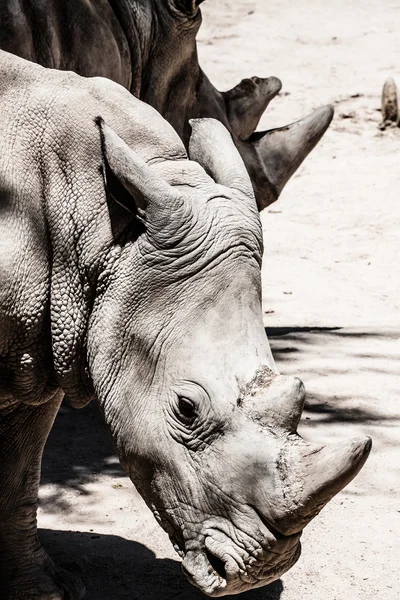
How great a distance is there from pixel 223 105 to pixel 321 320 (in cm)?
262

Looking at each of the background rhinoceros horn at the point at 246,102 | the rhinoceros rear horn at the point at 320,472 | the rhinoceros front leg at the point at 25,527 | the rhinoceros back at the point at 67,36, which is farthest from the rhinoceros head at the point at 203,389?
the background rhinoceros horn at the point at 246,102

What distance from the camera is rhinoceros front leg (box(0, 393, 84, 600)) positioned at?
4434 millimetres

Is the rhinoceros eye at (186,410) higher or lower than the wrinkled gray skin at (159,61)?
lower

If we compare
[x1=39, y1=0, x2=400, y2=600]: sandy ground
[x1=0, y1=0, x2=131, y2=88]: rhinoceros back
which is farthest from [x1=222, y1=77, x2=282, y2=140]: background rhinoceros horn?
[x1=39, y1=0, x2=400, y2=600]: sandy ground

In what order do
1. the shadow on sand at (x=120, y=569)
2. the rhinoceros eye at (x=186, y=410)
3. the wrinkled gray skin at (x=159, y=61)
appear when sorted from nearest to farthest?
the rhinoceros eye at (x=186, y=410) → the shadow on sand at (x=120, y=569) → the wrinkled gray skin at (x=159, y=61)

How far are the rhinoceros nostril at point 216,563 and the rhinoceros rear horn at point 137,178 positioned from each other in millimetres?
1065

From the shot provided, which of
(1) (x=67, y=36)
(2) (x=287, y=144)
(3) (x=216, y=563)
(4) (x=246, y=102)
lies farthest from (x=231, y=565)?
(4) (x=246, y=102)

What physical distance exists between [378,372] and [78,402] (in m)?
3.80

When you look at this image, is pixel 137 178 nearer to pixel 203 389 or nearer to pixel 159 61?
pixel 203 389

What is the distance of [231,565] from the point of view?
10.7 feet

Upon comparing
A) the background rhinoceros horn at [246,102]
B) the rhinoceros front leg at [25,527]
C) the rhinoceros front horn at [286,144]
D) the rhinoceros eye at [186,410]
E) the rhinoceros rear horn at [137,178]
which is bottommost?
the rhinoceros front leg at [25,527]

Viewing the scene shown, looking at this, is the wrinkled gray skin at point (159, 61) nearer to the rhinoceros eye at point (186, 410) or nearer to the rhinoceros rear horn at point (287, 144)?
the rhinoceros rear horn at point (287, 144)

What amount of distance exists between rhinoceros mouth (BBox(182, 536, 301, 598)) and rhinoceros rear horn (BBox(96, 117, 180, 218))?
3.45ft

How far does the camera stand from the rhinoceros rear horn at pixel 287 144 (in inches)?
238
